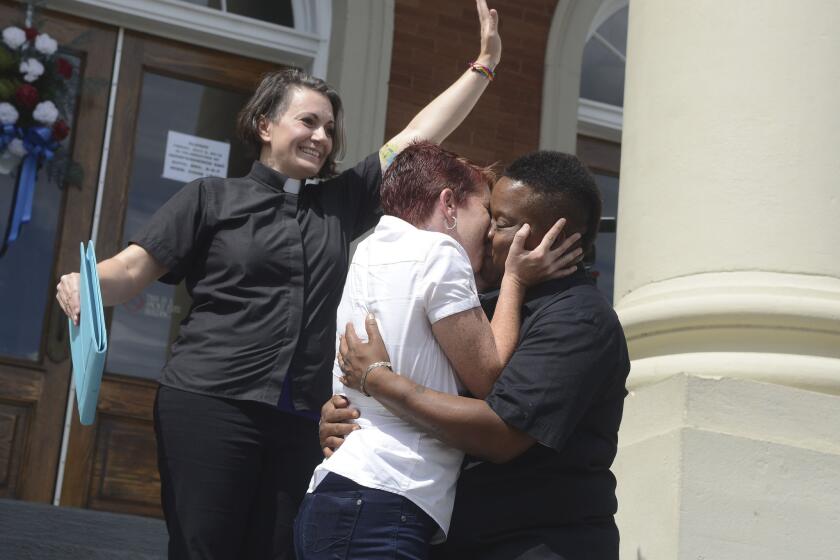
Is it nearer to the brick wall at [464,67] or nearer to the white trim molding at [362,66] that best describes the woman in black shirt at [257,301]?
the white trim molding at [362,66]

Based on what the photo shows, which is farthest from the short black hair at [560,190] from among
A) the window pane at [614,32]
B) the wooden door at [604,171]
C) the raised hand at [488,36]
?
the window pane at [614,32]

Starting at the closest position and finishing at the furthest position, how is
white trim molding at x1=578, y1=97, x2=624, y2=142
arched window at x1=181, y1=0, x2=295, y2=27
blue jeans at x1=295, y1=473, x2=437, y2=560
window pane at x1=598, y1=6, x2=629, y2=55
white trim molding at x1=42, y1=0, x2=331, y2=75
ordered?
blue jeans at x1=295, y1=473, x2=437, y2=560 < white trim molding at x1=42, y1=0, x2=331, y2=75 < arched window at x1=181, y1=0, x2=295, y2=27 < white trim molding at x1=578, y1=97, x2=624, y2=142 < window pane at x1=598, y1=6, x2=629, y2=55

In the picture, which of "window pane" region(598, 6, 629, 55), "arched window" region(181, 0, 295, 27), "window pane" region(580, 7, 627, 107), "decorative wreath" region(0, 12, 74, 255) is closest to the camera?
"decorative wreath" region(0, 12, 74, 255)

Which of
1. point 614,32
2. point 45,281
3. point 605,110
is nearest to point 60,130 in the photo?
point 45,281

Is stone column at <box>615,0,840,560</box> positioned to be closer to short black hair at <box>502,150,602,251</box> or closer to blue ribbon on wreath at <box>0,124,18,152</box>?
short black hair at <box>502,150,602,251</box>

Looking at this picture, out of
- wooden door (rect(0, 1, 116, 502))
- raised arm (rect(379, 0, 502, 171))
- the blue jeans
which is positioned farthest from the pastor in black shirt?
wooden door (rect(0, 1, 116, 502))

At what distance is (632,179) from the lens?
3865mm

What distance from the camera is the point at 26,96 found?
240 inches

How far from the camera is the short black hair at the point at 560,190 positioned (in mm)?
2494

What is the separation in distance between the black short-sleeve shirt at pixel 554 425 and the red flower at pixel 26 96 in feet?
14.0

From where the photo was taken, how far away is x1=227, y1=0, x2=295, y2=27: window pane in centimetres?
711

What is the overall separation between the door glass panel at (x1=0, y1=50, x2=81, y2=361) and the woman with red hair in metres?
4.07

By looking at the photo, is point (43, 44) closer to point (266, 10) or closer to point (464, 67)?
point (266, 10)

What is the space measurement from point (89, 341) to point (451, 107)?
1.23 meters
